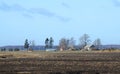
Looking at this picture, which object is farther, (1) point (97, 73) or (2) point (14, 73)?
(2) point (14, 73)

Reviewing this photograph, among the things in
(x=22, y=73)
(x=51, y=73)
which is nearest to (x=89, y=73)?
(x=51, y=73)

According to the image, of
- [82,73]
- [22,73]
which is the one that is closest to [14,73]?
[22,73]

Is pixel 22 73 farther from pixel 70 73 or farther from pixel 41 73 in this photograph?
pixel 70 73

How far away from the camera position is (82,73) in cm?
4194

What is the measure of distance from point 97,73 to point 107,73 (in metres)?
1.32

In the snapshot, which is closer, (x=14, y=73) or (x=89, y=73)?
(x=89, y=73)

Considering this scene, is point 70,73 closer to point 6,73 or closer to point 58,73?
point 58,73

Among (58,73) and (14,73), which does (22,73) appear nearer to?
(14,73)

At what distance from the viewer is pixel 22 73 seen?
43781 millimetres

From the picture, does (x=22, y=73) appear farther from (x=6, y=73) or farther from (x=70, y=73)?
(x=70, y=73)

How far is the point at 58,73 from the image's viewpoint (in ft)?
140

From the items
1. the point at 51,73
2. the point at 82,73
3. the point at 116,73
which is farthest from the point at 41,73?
the point at 116,73

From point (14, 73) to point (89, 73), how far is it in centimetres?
808

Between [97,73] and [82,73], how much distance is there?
1.58 meters
